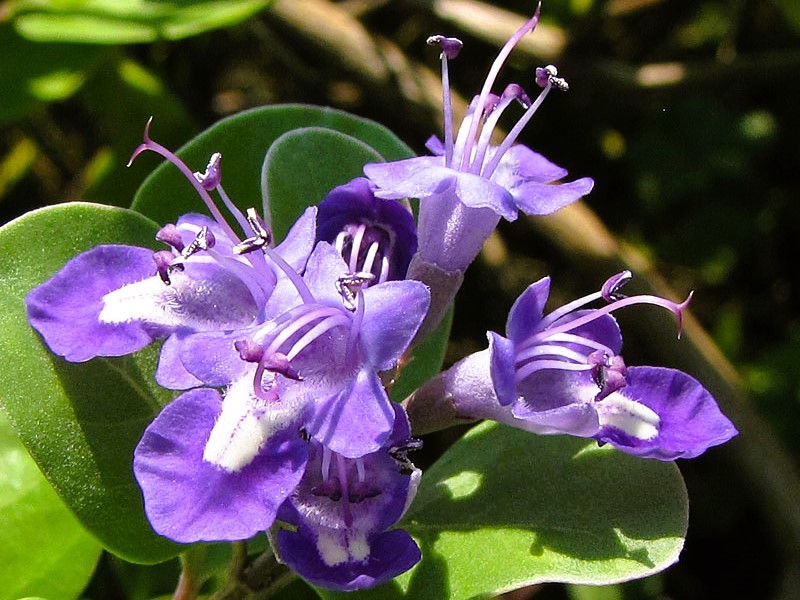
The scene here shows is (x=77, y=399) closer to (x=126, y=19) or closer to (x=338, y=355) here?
(x=338, y=355)

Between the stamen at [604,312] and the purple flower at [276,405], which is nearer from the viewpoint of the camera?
the purple flower at [276,405]

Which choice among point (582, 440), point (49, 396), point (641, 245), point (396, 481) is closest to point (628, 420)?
point (582, 440)

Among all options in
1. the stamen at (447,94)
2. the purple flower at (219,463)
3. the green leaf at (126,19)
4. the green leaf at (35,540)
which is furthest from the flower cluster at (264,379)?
the green leaf at (126,19)

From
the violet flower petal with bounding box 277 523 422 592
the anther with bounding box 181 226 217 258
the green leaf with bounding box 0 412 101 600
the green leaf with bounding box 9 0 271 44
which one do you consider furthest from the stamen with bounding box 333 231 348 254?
the green leaf with bounding box 9 0 271 44

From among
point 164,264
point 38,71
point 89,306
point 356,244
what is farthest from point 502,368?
point 38,71

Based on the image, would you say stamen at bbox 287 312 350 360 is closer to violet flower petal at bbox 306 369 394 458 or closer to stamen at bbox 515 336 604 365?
violet flower petal at bbox 306 369 394 458

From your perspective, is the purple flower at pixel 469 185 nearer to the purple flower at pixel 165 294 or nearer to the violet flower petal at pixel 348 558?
the purple flower at pixel 165 294
